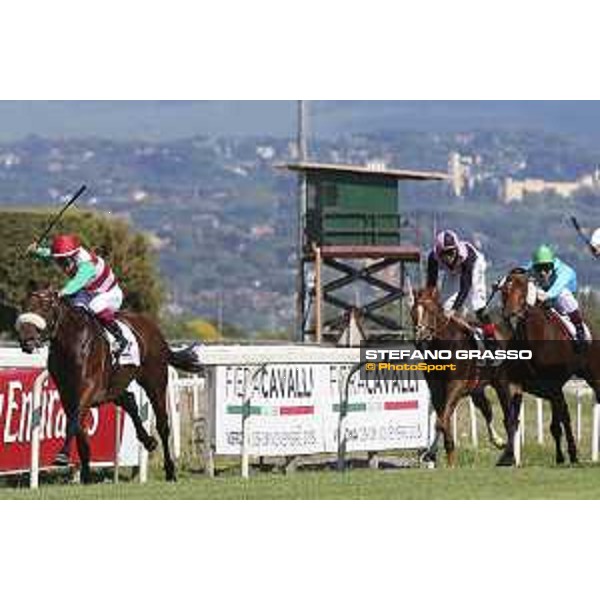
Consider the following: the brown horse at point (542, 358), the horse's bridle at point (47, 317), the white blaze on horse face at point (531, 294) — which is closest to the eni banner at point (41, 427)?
the horse's bridle at point (47, 317)

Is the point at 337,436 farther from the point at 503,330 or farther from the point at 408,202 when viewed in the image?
the point at 408,202

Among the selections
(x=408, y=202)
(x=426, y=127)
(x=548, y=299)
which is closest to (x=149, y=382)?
(x=548, y=299)

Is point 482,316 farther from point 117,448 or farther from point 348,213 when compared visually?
point 348,213

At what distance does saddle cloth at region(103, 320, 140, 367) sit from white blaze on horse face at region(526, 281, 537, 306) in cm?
348

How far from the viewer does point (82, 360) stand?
46.4 feet

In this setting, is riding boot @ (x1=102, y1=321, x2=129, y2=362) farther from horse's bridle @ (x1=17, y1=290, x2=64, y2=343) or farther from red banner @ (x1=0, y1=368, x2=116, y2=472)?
red banner @ (x1=0, y1=368, x2=116, y2=472)

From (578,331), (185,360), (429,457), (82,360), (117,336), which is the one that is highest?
(578,331)

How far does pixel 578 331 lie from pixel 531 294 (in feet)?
2.59

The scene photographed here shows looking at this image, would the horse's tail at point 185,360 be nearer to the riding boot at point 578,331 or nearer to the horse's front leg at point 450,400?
the horse's front leg at point 450,400

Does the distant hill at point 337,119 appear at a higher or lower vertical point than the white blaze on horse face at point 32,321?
higher

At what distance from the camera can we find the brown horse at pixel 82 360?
13758 millimetres

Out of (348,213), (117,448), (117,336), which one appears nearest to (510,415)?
(117,448)

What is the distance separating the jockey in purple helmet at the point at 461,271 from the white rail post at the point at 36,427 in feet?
11.5

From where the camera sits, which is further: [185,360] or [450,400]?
[185,360]
